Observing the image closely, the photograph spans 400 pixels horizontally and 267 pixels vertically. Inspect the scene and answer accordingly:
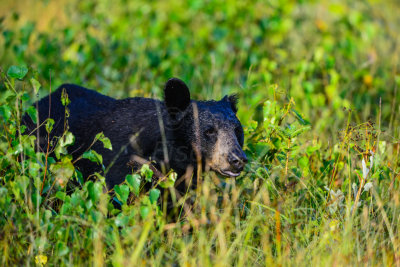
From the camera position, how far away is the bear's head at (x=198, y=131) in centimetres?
427

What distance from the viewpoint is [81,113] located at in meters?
4.93

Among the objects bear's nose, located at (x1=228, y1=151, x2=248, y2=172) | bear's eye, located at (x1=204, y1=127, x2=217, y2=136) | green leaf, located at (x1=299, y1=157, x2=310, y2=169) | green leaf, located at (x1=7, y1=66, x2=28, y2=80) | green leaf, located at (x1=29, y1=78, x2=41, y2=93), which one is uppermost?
green leaf, located at (x1=7, y1=66, x2=28, y2=80)

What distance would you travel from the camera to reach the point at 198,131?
14.1 feet

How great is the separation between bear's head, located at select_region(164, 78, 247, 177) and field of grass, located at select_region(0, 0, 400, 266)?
0.75 ft

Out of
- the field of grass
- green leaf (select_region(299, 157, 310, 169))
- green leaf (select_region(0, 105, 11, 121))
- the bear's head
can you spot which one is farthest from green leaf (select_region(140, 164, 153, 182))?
green leaf (select_region(299, 157, 310, 169))

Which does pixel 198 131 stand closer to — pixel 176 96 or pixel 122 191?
pixel 176 96

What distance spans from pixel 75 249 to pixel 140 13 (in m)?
5.81

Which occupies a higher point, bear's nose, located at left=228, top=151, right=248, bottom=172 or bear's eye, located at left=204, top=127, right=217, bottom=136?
bear's eye, located at left=204, top=127, right=217, bottom=136

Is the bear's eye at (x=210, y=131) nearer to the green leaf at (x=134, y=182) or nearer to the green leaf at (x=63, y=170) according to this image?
the green leaf at (x=134, y=182)

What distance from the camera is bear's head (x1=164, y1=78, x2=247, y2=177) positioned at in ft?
14.0

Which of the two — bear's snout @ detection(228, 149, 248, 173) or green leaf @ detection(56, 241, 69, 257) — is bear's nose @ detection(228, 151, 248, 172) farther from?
green leaf @ detection(56, 241, 69, 257)

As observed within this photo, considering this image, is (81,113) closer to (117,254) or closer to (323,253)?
(117,254)

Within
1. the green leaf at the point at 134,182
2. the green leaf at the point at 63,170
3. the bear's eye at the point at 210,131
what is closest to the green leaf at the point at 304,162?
the bear's eye at the point at 210,131

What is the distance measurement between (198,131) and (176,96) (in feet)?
1.06
